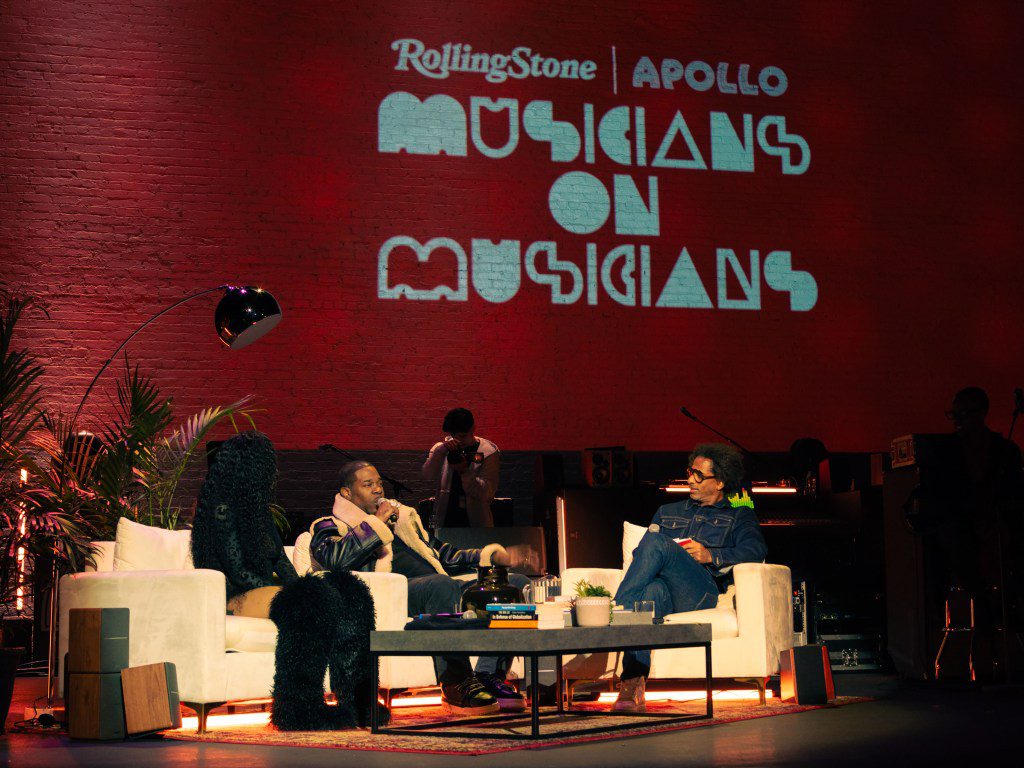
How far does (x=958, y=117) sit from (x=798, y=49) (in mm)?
1337

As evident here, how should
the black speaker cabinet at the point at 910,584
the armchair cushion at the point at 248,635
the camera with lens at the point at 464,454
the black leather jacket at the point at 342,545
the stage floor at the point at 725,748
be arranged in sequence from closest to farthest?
the stage floor at the point at 725,748, the armchair cushion at the point at 248,635, the black leather jacket at the point at 342,545, the black speaker cabinet at the point at 910,584, the camera with lens at the point at 464,454

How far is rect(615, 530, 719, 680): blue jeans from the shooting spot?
16.3 ft

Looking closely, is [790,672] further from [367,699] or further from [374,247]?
[374,247]

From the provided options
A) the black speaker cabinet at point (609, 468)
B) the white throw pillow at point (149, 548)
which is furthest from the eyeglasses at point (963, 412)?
the white throw pillow at point (149, 548)

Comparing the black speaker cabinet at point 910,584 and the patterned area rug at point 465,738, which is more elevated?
the black speaker cabinet at point 910,584

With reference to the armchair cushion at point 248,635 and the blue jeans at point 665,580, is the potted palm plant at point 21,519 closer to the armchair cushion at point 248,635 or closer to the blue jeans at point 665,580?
the armchair cushion at point 248,635

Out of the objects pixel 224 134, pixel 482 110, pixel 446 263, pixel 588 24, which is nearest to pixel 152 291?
pixel 224 134

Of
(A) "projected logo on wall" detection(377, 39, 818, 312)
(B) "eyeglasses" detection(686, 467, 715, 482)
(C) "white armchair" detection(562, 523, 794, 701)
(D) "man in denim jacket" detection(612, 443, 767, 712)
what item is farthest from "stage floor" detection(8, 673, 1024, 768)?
(A) "projected logo on wall" detection(377, 39, 818, 312)

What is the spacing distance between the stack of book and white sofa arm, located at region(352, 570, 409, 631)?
72 cm

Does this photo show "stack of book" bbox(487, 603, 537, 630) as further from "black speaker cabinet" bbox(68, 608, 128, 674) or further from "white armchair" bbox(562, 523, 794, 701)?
"black speaker cabinet" bbox(68, 608, 128, 674)

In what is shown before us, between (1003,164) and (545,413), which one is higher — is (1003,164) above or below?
above

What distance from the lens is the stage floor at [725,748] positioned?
346 cm

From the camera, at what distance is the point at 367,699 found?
434 centimetres

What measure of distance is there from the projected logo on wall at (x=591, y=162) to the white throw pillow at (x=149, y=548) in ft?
13.3
